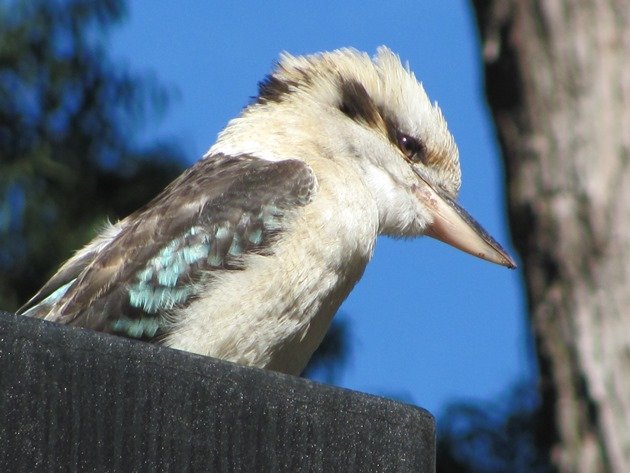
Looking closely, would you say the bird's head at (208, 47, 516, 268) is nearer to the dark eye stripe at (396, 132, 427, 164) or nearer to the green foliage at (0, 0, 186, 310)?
the dark eye stripe at (396, 132, 427, 164)

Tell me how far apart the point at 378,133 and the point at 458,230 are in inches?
11.3

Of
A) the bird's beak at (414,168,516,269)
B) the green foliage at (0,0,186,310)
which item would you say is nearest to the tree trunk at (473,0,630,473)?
the bird's beak at (414,168,516,269)

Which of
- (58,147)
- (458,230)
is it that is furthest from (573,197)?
(58,147)

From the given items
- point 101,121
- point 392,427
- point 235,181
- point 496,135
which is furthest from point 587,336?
point 101,121

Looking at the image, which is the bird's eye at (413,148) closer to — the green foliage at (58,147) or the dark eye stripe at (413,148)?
the dark eye stripe at (413,148)

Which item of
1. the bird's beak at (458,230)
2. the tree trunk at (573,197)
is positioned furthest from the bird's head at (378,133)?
the tree trunk at (573,197)

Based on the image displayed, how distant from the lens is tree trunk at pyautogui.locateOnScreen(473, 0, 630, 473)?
Result: 3.17 metres

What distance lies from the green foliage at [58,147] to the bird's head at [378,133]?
9.32 ft

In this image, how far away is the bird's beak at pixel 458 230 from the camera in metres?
3.01

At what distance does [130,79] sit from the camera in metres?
7.30

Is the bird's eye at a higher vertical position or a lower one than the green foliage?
higher

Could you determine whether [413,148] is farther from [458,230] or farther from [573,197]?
[573,197]

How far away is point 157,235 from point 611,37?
1.55m

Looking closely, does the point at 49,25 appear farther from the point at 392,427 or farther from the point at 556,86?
the point at 392,427
